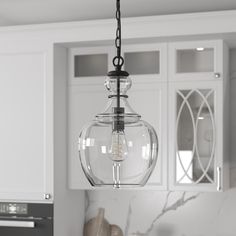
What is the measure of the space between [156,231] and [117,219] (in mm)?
293

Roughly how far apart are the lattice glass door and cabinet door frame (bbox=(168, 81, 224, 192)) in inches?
0.7

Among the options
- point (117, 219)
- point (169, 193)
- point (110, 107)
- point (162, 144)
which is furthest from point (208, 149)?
point (110, 107)

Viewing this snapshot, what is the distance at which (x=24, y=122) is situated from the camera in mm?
3750

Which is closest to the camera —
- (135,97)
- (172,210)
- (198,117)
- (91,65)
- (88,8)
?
(88,8)

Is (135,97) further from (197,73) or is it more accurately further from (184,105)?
(197,73)

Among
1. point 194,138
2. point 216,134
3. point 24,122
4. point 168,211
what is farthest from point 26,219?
point 216,134

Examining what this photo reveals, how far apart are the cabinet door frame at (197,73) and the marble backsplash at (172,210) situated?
392 mm

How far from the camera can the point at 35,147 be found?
12.2ft

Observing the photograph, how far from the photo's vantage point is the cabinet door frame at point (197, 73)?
3570 mm

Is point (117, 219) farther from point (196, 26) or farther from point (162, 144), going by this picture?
point (196, 26)

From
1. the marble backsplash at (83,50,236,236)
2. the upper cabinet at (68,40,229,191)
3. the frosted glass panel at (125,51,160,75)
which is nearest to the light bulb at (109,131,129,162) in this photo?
the upper cabinet at (68,40,229,191)

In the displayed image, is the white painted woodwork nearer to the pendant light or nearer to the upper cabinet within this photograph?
the upper cabinet

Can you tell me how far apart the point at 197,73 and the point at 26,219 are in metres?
1.41

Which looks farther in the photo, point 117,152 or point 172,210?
point 172,210
